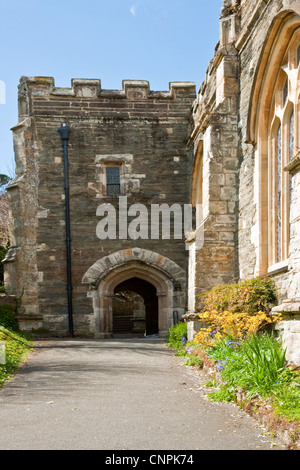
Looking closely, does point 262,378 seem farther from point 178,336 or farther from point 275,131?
point 178,336

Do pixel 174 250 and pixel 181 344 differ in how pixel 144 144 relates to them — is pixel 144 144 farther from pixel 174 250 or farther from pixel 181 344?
pixel 181 344

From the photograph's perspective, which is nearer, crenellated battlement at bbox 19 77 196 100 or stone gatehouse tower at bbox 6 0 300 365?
stone gatehouse tower at bbox 6 0 300 365

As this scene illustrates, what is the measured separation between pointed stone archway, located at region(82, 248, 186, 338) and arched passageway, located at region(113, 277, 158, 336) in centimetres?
427

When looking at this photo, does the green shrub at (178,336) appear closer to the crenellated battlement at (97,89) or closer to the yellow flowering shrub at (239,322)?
the yellow flowering shrub at (239,322)

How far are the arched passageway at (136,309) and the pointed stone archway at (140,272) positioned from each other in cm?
427

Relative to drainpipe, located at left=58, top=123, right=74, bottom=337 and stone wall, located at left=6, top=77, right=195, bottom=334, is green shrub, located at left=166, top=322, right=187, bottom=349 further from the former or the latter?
drainpipe, located at left=58, top=123, right=74, bottom=337

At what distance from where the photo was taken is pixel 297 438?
3498 mm

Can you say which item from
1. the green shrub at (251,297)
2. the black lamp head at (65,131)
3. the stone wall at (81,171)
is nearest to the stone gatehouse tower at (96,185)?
the stone wall at (81,171)

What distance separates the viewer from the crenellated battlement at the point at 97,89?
14164mm

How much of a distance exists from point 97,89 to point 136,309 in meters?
12.8

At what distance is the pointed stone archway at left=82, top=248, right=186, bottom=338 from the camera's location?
13789 millimetres

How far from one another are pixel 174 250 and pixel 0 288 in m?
7.85

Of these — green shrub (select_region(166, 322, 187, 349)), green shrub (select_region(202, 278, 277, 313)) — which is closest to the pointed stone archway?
green shrub (select_region(166, 322, 187, 349))
